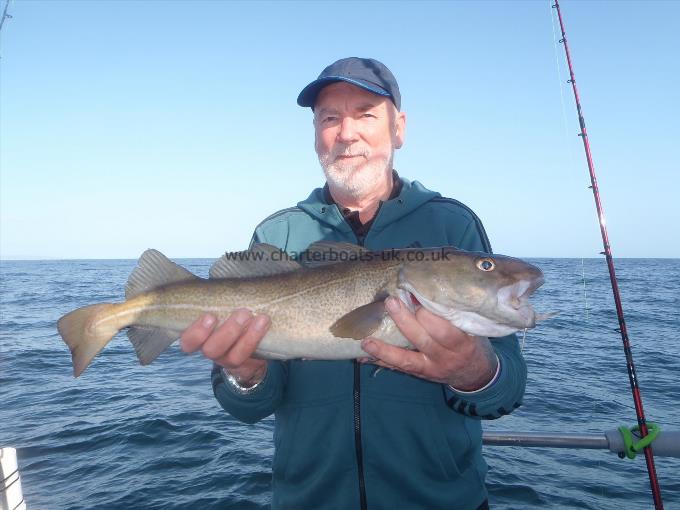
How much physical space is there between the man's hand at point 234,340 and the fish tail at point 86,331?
0.92 m

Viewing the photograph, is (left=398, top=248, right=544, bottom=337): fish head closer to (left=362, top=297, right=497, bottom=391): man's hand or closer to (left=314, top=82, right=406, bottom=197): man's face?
(left=362, top=297, right=497, bottom=391): man's hand

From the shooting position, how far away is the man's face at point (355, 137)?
423cm

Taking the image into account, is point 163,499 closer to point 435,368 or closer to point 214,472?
point 214,472

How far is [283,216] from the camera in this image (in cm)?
435

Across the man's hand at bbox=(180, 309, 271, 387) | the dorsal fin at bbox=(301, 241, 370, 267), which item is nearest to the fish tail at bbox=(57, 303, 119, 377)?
the man's hand at bbox=(180, 309, 271, 387)

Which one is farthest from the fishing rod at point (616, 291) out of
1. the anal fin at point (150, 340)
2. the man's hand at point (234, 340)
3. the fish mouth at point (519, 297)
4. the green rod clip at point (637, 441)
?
the anal fin at point (150, 340)

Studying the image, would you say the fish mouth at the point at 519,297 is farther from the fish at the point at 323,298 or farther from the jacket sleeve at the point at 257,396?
the jacket sleeve at the point at 257,396

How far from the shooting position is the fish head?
337 cm

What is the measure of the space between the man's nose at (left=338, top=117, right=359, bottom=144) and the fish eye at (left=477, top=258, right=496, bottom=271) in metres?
1.67

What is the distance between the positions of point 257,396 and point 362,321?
1.08m

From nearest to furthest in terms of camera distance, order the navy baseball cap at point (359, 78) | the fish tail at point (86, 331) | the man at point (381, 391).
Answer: the man at point (381, 391) < the fish tail at point (86, 331) < the navy baseball cap at point (359, 78)

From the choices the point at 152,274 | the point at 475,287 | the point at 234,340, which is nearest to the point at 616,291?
the point at 475,287

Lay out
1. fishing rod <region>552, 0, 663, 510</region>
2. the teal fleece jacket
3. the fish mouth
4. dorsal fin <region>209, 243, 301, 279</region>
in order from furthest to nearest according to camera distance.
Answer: fishing rod <region>552, 0, 663, 510</region> → dorsal fin <region>209, 243, 301, 279</region> → the fish mouth → the teal fleece jacket

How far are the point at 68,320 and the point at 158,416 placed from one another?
25.6 ft
